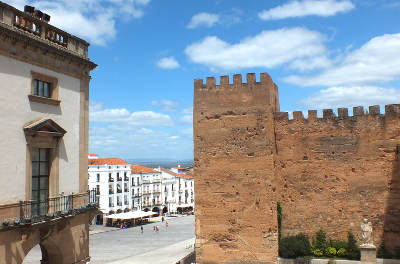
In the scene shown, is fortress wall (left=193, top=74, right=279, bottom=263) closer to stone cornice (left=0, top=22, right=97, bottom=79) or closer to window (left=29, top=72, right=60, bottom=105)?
stone cornice (left=0, top=22, right=97, bottom=79)

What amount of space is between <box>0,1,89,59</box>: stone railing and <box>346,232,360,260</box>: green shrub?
14.0 meters

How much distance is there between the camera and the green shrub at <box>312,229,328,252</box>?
58.7 feet

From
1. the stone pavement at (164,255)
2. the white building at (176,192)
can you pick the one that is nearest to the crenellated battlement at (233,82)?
the stone pavement at (164,255)

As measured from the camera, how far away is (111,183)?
49031mm

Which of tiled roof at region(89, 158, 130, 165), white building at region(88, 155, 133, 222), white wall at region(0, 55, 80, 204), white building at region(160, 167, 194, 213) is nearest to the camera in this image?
white wall at region(0, 55, 80, 204)

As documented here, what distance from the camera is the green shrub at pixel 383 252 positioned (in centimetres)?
1711

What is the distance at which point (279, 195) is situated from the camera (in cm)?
1900

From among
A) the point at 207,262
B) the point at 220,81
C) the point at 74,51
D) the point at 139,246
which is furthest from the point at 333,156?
the point at 139,246

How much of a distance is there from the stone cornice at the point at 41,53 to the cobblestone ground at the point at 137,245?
1452 centimetres

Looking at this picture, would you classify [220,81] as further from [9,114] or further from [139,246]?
[139,246]

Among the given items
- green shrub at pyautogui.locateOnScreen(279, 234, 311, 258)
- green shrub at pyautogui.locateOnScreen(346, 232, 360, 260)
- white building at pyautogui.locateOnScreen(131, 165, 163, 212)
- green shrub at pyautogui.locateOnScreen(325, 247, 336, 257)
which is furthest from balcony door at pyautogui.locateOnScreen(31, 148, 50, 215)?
white building at pyautogui.locateOnScreen(131, 165, 163, 212)

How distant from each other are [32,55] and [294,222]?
1399 cm

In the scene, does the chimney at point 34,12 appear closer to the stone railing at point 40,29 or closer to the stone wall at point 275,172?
the stone railing at point 40,29

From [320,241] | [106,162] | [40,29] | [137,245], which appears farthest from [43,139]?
[106,162]
